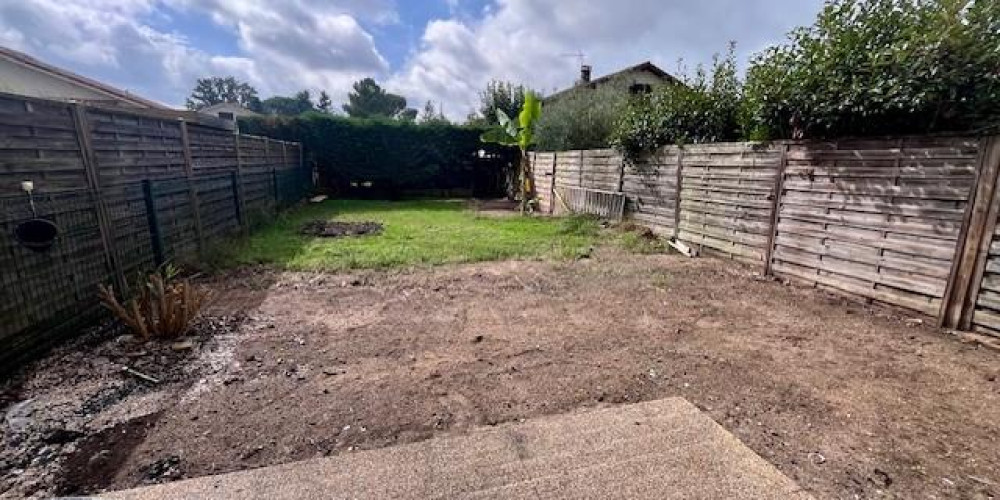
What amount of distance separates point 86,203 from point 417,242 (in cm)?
454

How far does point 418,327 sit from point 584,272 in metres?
2.77

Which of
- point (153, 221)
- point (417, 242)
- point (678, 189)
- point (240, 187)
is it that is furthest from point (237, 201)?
point (678, 189)

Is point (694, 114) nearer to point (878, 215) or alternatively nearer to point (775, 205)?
point (775, 205)

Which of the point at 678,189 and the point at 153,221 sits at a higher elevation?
the point at 678,189

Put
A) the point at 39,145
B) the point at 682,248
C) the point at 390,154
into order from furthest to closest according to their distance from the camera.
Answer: the point at 390,154 → the point at 682,248 → the point at 39,145

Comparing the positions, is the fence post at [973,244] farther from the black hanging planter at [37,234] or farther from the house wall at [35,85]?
the house wall at [35,85]

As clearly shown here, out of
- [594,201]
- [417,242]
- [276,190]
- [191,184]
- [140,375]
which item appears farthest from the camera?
[276,190]

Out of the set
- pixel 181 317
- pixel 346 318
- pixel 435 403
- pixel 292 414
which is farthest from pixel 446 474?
pixel 181 317

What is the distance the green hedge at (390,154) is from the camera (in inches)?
604

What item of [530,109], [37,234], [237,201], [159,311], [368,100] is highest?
[368,100]

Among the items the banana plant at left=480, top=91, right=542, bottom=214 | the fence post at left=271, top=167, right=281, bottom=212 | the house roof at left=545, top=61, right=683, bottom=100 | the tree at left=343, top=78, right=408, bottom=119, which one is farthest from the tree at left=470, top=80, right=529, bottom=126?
the tree at left=343, top=78, right=408, bottom=119

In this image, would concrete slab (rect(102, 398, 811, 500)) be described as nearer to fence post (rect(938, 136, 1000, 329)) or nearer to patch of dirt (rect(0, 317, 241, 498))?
patch of dirt (rect(0, 317, 241, 498))

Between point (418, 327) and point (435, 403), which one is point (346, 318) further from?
point (435, 403)

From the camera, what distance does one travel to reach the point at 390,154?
635 inches
